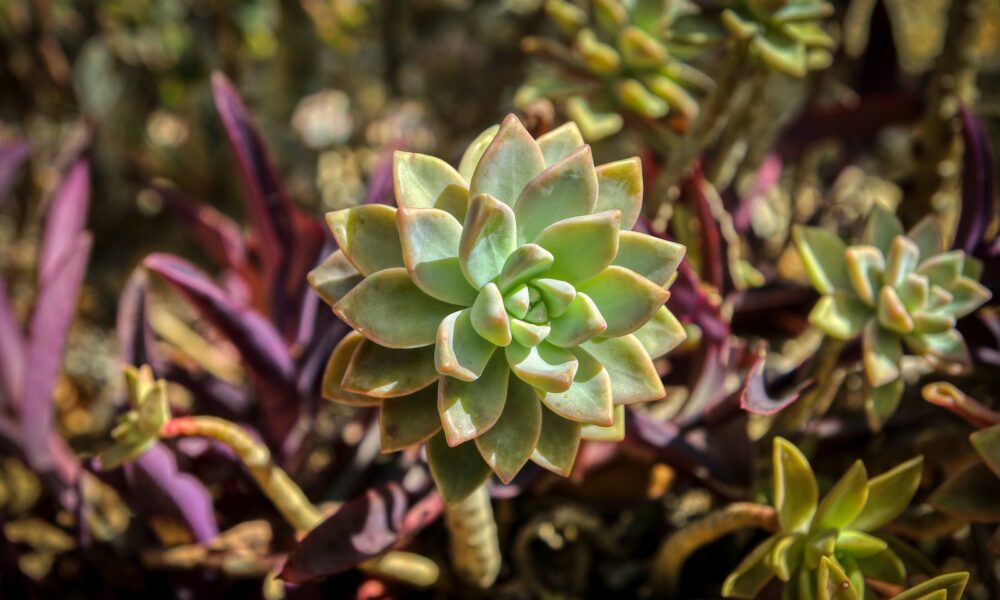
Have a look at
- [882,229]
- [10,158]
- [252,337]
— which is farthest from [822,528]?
[10,158]

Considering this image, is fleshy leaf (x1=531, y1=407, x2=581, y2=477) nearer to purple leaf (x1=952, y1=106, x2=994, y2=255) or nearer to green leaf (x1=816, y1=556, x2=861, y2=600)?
green leaf (x1=816, y1=556, x2=861, y2=600)

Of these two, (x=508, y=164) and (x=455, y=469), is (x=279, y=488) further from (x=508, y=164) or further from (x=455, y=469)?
(x=508, y=164)

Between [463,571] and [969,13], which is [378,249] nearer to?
[463,571]

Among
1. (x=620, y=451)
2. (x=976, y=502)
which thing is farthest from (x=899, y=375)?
(x=620, y=451)

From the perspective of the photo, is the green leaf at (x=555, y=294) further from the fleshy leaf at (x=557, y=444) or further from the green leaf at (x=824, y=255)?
the green leaf at (x=824, y=255)

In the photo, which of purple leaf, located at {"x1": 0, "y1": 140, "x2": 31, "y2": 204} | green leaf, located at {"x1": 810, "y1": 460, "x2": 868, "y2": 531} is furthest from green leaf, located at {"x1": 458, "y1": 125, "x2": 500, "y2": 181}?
purple leaf, located at {"x1": 0, "y1": 140, "x2": 31, "y2": 204}
